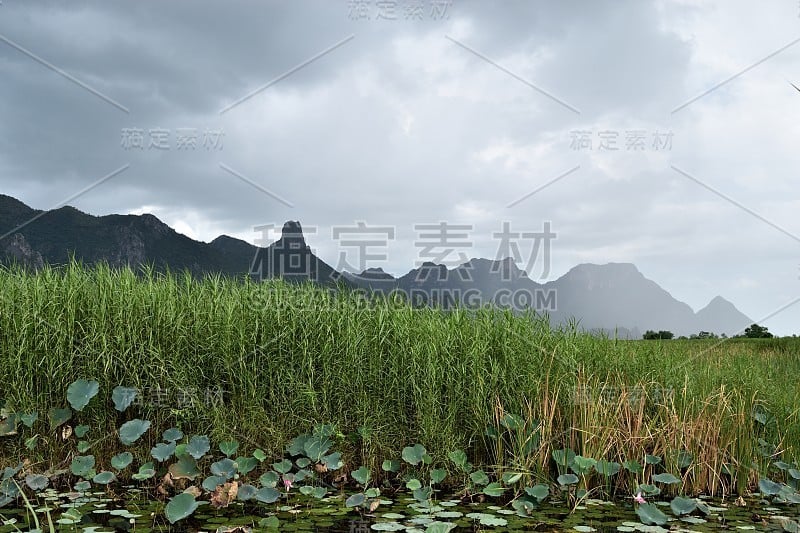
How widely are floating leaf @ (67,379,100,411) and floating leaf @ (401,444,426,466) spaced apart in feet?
7.90

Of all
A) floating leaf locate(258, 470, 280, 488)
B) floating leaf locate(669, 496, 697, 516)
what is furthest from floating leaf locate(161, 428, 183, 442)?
floating leaf locate(669, 496, 697, 516)

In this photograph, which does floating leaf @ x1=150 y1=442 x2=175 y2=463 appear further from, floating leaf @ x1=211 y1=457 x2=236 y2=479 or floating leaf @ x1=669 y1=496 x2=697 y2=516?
floating leaf @ x1=669 y1=496 x2=697 y2=516

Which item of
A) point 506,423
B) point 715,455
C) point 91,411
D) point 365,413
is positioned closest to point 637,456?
point 715,455

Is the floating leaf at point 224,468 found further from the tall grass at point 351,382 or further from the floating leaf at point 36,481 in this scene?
the floating leaf at point 36,481

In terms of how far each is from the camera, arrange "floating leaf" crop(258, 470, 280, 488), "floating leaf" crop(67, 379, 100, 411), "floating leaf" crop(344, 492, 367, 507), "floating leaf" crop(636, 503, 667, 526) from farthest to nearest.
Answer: "floating leaf" crop(67, 379, 100, 411) → "floating leaf" crop(258, 470, 280, 488) → "floating leaf" crop(344, 492, 367, 507) → "floating leaf" crop(636, 503, 667, 526)

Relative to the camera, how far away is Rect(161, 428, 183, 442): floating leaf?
470 centimetres

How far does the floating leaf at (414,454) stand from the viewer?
4.62m

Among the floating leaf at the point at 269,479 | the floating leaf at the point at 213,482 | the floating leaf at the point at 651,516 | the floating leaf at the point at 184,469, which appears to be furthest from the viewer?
the floating leaf at the point at 184,469

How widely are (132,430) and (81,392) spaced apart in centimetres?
53

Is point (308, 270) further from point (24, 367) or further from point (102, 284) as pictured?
point (24, 367)

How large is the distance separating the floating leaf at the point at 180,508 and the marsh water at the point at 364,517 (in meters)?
0.12

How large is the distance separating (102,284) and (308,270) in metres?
1.76

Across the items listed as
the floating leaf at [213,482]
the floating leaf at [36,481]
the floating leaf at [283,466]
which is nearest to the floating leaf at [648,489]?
the floating leaf at [283,466]

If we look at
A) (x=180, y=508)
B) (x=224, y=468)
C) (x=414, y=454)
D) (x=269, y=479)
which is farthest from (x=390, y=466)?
(x=180, y=508)
